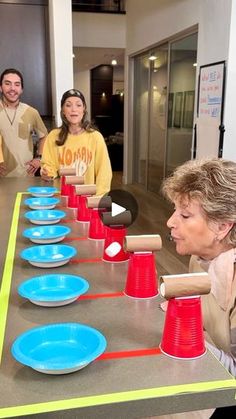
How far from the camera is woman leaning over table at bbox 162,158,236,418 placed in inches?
43.9

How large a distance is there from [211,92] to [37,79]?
2.26 metres

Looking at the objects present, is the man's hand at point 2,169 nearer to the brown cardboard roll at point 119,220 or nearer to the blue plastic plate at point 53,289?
the brown cardboard roll at point 119,220

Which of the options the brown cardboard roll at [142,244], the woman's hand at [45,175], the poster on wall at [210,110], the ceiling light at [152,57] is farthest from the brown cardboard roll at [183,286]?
the ceiling light at [152,57]

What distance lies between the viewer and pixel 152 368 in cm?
87

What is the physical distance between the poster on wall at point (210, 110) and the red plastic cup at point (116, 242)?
2408 mm

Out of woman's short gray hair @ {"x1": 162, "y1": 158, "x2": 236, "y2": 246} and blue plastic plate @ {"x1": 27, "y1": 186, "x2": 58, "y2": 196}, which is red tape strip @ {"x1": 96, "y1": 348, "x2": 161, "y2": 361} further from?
blue plastic plate @ {"x1": 27, "y1": 186, "x2": 58, "y2": 196}

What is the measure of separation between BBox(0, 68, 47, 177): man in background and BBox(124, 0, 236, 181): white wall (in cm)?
180

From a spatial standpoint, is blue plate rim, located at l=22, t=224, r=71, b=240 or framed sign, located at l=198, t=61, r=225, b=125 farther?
framed sign, located at l=198, t=61, r=225, b=125

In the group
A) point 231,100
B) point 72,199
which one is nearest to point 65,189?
point 72,199

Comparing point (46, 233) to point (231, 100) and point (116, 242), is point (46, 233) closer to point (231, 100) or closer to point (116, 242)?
point (116, 242)

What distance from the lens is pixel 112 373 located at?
2.80 feet

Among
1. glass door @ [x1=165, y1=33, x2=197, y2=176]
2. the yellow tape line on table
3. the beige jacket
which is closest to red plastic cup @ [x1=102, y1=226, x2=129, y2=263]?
the beige jacket

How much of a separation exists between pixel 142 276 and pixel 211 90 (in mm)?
3317

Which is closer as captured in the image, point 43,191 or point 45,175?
point 43,191
